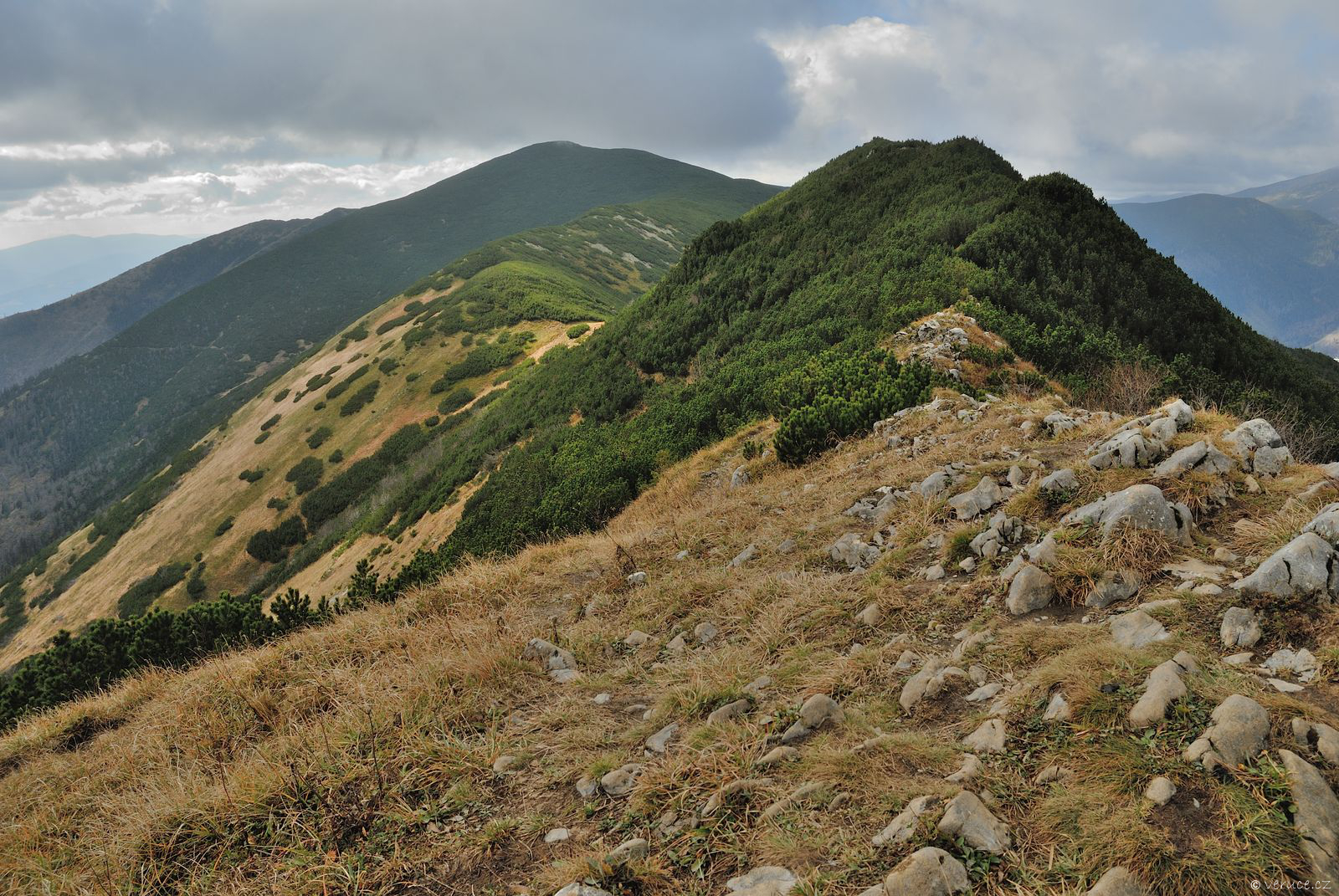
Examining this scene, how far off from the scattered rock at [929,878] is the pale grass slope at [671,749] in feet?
0.48

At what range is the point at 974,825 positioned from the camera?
295 cm

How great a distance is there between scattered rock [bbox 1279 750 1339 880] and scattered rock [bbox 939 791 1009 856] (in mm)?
1096

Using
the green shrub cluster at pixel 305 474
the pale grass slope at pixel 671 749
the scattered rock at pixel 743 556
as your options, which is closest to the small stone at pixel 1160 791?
the pale grass slope at pixel 671 749

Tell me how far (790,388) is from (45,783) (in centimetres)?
1403

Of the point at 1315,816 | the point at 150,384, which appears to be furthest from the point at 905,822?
the point at 150,384

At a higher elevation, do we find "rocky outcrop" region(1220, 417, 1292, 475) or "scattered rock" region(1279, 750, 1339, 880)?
"rocky outcrop" region(1220, 417, 1292, 475)

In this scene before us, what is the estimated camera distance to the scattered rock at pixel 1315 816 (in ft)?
8.05

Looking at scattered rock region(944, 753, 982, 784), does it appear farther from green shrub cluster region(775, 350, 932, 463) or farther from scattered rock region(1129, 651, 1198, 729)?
green shrub cluster region(775, 350, 932, 463)

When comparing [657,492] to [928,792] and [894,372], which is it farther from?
[928,792]

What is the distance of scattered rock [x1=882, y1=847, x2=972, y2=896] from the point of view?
2734 millimetres

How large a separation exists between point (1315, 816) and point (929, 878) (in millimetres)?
1579

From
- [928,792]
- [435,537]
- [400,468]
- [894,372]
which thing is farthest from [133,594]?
[928,792]

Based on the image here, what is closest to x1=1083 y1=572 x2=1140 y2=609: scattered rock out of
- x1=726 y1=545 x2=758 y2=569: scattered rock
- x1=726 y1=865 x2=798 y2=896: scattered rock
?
x1=726 y1=865 x2=798 y2=896: scattered rock

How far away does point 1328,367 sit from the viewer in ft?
127
